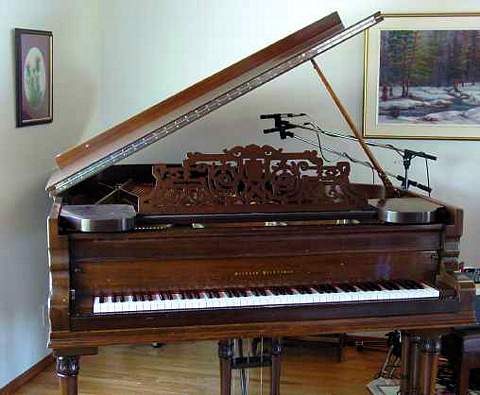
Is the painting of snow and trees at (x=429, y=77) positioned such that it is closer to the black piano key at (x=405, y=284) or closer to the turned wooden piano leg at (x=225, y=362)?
the black piano key at (x=405, y=284)

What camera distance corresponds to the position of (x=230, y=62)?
4152mm

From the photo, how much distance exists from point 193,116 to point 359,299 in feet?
2.94

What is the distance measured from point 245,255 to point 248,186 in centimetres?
26

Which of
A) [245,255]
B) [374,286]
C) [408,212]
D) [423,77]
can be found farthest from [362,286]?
[423,77]

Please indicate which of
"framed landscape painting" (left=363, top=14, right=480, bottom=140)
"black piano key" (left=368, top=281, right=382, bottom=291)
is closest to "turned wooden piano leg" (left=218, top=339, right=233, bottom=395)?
"black piano key" (left=368, top=281, right=382, bottom=291)

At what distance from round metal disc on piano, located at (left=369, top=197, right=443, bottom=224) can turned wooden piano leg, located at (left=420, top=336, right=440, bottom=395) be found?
1.50 feet

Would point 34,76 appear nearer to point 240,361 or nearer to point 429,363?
point 240,361

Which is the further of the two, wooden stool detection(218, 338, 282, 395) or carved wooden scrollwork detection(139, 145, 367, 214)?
wooden stool detection(218, 338, 282, 395)

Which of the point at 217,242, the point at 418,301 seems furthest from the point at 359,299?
the point at 217,242

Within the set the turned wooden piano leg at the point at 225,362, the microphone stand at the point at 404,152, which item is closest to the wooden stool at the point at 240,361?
the turned wooden piano leg at the point at 225,362

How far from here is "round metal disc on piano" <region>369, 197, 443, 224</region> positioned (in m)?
2.66

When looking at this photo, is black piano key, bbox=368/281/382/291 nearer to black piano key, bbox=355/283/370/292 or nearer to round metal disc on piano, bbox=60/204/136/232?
black piano key, bbox=355/283/370/292

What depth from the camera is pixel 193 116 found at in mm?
2582

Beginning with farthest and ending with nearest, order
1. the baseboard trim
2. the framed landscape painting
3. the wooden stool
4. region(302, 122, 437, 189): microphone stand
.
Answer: the framed landscape painting → region(302, 122, 437, 189): microphone stand → the baseboard trim → the wooden stool
